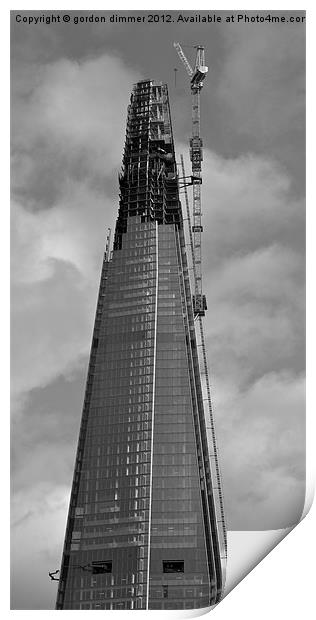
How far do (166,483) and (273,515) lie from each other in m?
33.4

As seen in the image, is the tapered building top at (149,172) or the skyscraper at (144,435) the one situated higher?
the tapered building top at (149,172)

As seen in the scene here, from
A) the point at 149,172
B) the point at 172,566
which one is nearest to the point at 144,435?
the point at 172,566

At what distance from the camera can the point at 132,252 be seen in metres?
50.0

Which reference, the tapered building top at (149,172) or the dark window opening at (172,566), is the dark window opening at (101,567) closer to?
the dark window opening at (172,566)

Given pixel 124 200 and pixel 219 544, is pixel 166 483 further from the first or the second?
pixel 124 200

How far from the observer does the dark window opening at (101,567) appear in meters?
41.3

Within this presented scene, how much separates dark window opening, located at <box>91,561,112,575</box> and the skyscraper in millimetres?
83

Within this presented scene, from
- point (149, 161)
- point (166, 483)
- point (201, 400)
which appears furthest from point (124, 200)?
point (166, 483)

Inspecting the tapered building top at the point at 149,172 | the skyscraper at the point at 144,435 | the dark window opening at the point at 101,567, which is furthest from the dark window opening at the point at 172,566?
the tapered building top at the point at 149,172

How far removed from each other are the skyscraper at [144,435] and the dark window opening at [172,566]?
70 mm

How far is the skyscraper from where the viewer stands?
134 ft

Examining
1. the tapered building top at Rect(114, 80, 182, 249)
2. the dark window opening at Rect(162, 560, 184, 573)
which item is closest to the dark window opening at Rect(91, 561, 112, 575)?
the dark window opening at Rect(162, 560, 184, 573)

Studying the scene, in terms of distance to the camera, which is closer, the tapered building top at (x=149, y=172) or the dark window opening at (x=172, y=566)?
the dark window opening at (x=172, y=566)

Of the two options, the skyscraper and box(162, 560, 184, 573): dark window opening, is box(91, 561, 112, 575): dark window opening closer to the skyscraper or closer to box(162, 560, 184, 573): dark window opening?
the skyscraper
